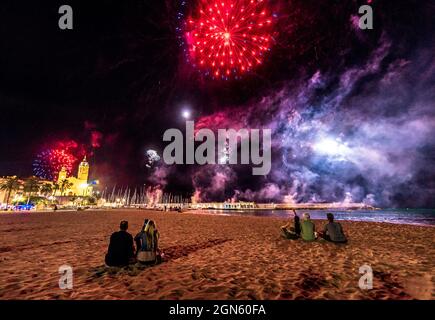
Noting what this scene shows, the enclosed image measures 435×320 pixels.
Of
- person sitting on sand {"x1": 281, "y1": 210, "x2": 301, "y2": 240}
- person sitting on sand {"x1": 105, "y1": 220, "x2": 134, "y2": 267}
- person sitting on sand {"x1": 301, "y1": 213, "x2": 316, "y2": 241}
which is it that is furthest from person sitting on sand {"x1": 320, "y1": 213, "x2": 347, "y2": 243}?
person sitting on sand {"x1": 105, "y1": 220, "x2": 134, "y2": 267}

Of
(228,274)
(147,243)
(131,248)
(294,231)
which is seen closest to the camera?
(228,274)

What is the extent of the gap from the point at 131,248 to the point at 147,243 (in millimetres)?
520

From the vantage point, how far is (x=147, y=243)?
25.8 ft

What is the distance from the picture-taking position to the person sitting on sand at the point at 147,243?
7.65 metres

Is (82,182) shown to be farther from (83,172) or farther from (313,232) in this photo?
(313,232)

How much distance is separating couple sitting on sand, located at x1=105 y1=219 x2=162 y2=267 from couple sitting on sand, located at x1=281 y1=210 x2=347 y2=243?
7.51 metres

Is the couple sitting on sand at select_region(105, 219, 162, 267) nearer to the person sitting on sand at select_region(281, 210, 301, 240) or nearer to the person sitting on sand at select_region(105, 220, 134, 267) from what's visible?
the person sitting on sand at select_region(105, 220, 134, 267)

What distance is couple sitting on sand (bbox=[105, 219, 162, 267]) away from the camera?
7.38 metres

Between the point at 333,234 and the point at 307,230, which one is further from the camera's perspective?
the point at 307,230

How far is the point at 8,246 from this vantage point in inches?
448

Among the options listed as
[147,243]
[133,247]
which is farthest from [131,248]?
[147,243]

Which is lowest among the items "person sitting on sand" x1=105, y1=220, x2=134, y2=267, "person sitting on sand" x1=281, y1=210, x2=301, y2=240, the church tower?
"person sitting on sand" x1=281, y1=210, x2=301, y2=240
